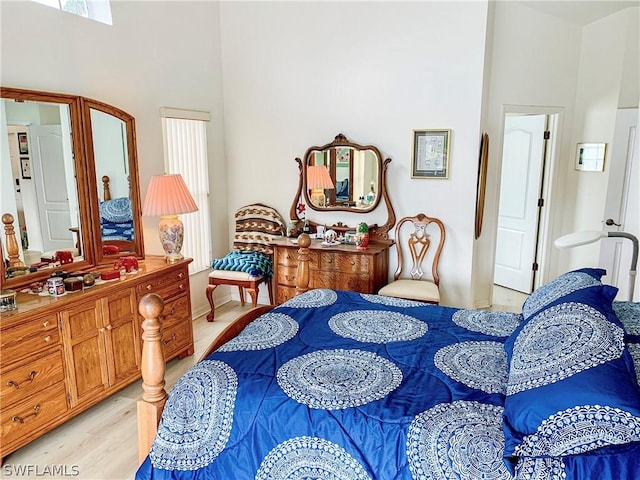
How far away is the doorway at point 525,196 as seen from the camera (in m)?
4.68

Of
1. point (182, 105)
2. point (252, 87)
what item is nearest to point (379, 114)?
point (252, 87)

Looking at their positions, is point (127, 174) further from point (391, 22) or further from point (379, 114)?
point (391, 22)

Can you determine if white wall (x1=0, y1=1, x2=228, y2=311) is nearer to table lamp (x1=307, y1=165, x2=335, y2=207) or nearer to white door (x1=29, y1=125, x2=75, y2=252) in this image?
white door (x1=29, y1=125, x2=75, y2=252)

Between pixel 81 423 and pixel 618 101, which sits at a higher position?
pixel 618 101

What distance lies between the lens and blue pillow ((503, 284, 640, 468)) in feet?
4.08

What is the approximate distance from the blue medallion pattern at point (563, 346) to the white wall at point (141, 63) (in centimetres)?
307

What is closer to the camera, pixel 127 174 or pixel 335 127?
pixel 127 174

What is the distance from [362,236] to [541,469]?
2.95 metres

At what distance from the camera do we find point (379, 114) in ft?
13.7

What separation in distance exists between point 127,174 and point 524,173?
4.05 metres

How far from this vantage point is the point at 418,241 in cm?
418

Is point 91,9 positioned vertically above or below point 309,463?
above

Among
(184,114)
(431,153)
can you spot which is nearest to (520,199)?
(431,153)

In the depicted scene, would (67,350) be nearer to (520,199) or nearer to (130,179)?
(130,179)
